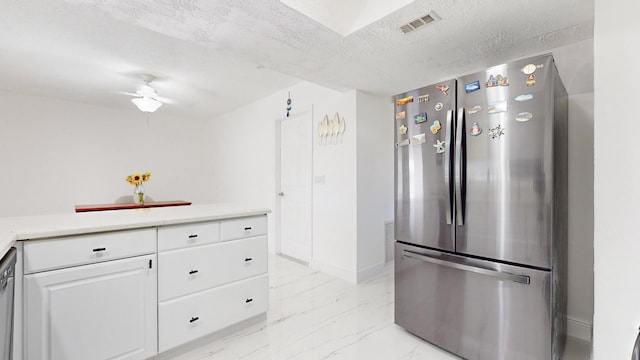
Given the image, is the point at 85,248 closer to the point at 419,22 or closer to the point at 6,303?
the point at 6,303

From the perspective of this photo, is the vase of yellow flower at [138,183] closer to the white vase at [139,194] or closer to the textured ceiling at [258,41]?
the white vase at [139,194]

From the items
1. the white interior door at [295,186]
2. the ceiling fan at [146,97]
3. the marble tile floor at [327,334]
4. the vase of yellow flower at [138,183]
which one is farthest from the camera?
the vase of yellow flower at [138,183]

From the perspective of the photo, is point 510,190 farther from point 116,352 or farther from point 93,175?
point 93,175

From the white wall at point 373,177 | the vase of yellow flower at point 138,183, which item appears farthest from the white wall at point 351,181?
the vase of yellow flower at point 138,183

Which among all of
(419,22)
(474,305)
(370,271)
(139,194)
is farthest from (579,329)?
(139,194)

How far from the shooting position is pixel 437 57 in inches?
91.8

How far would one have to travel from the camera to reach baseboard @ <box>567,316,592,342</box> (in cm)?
201

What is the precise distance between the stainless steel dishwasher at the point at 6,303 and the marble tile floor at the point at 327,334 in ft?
2.96

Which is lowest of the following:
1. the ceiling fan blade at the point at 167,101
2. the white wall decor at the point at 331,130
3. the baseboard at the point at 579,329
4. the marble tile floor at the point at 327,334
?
the marble tile floor at the point at 327,334

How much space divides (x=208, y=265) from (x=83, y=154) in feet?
14.8

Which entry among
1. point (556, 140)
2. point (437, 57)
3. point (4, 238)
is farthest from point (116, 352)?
point (437, 57)

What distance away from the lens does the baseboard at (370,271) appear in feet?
10.5

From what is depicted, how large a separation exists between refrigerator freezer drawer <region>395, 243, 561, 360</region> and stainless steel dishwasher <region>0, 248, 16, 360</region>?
2.11 m
